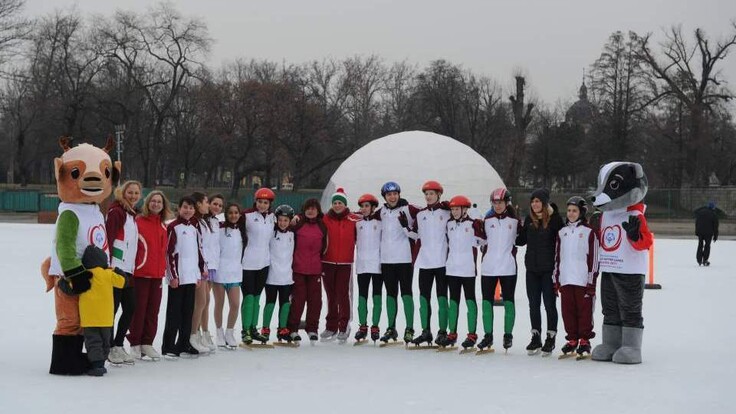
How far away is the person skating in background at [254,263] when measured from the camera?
9.44 meters

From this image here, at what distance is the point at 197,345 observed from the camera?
8883mm

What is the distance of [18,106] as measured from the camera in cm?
5825

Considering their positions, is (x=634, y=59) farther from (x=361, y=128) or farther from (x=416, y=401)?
(x=416, y=401)

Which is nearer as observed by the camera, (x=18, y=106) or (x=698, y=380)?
(x=698, y=380)

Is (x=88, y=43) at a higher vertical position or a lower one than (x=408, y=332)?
higher

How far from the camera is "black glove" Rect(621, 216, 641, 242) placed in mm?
8805

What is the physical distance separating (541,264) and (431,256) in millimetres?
1292

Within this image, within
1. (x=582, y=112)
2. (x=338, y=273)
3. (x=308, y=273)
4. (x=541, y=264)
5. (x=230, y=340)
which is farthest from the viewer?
(x=582, y=112)

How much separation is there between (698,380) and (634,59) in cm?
4671

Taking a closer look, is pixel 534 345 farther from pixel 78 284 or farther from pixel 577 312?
pixel 78 284

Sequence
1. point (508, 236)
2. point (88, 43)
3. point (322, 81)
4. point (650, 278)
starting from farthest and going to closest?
point (322, 81) → point (88, 43) → point (650, 278) → point (508, 236)

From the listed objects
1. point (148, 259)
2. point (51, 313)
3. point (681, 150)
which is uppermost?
point (681, 150)

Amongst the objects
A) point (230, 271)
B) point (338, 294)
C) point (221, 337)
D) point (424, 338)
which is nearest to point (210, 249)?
point (230, 271)

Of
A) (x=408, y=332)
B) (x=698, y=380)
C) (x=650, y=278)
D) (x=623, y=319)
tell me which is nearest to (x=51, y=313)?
(x=408, y=332)
